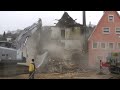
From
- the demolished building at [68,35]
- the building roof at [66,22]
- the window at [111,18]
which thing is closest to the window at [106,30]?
the window at [111,18]

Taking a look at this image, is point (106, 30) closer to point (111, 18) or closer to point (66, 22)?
point (111, 18)

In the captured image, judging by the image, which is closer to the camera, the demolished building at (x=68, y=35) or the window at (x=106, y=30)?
the window at (x=106, y=30)

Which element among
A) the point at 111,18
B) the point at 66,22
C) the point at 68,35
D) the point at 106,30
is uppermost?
the point at 111,18

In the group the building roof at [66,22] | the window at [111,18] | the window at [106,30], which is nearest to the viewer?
the window at [106,30]

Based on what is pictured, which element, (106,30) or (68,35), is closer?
(106,30)

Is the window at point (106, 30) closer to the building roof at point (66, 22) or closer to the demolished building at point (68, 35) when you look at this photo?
the demolished building at point (68, 35)

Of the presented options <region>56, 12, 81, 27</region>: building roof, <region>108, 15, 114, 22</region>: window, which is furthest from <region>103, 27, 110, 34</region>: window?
<region>56, 12, 81, 27</region>: building roof

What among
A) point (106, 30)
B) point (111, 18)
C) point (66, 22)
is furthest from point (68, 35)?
point (111, 18)

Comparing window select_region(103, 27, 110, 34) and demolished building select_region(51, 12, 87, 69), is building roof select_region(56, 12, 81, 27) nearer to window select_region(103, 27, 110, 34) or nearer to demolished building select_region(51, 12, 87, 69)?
demolished building select_region(51, 12, 87, 69)

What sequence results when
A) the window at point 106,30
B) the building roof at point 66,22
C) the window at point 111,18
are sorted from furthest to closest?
the building roof at point 66,22 → the window at point 111,18 → the window at point 106,30

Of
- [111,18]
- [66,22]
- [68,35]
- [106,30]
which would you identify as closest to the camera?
[106,30]
